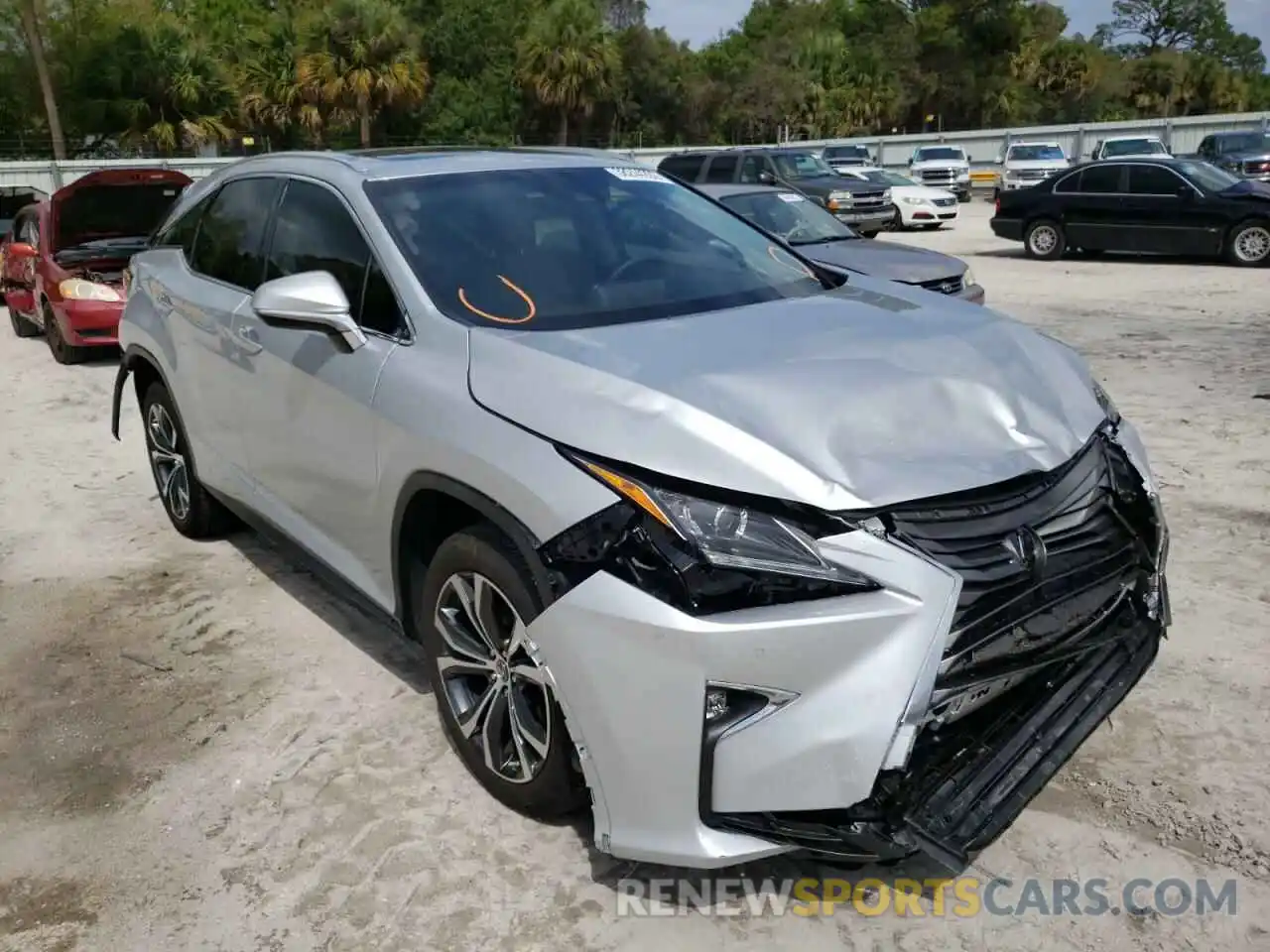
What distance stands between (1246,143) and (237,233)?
27.2 m

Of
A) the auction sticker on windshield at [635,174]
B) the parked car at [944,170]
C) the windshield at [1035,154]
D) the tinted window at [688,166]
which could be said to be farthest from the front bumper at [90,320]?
the windshield at [1035,154]

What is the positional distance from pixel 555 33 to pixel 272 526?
43.0 metres

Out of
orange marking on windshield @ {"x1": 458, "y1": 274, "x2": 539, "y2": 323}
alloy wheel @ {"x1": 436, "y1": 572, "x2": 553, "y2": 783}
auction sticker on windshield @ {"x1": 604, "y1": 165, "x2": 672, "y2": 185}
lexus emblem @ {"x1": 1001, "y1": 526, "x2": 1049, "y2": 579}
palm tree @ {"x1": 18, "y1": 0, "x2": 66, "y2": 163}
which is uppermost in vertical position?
palm tree @ {"x1": 18, "y1": 0, "x2": 66, "y2": 163}

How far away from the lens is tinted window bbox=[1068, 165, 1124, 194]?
1617cm

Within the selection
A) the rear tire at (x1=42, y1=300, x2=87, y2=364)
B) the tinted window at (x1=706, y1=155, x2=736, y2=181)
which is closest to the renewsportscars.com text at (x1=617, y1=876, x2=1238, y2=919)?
the rear tire at (x1=42, y1=300, x2=87, y2=364)

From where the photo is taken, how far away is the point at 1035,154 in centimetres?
2969

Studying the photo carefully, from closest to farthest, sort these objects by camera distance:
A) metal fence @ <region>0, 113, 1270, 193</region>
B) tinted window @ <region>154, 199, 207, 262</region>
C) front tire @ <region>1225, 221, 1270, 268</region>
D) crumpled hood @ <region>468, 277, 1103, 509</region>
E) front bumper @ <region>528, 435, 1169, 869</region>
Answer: front bumper @ <region>528, 435, 1169, 869</region>, crumpled hood @ <region>468, 277, 1103, 509</region>, tinted window @ <region>154, 199, 207, 262</region>, front tire @ <region>1225, 221, 1270, 268</region>, metal fence @ <region>0, 113, 1270, 193</region>

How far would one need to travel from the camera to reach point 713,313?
3.45 metres

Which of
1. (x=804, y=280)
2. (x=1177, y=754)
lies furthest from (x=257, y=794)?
(x=1177, y=754)

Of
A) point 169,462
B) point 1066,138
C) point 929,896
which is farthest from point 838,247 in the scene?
point 1066,138

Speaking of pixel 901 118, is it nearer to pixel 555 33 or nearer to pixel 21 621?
pixel 555 33

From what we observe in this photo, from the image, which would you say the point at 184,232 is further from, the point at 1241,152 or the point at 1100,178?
the point at 1241,152

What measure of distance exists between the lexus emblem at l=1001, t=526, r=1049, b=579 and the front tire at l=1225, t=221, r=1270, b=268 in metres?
14.8

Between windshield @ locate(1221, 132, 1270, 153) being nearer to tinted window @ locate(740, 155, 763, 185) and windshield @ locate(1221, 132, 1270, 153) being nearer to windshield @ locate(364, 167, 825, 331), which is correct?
tinted window @ locate(740, 155, 763, 185)
